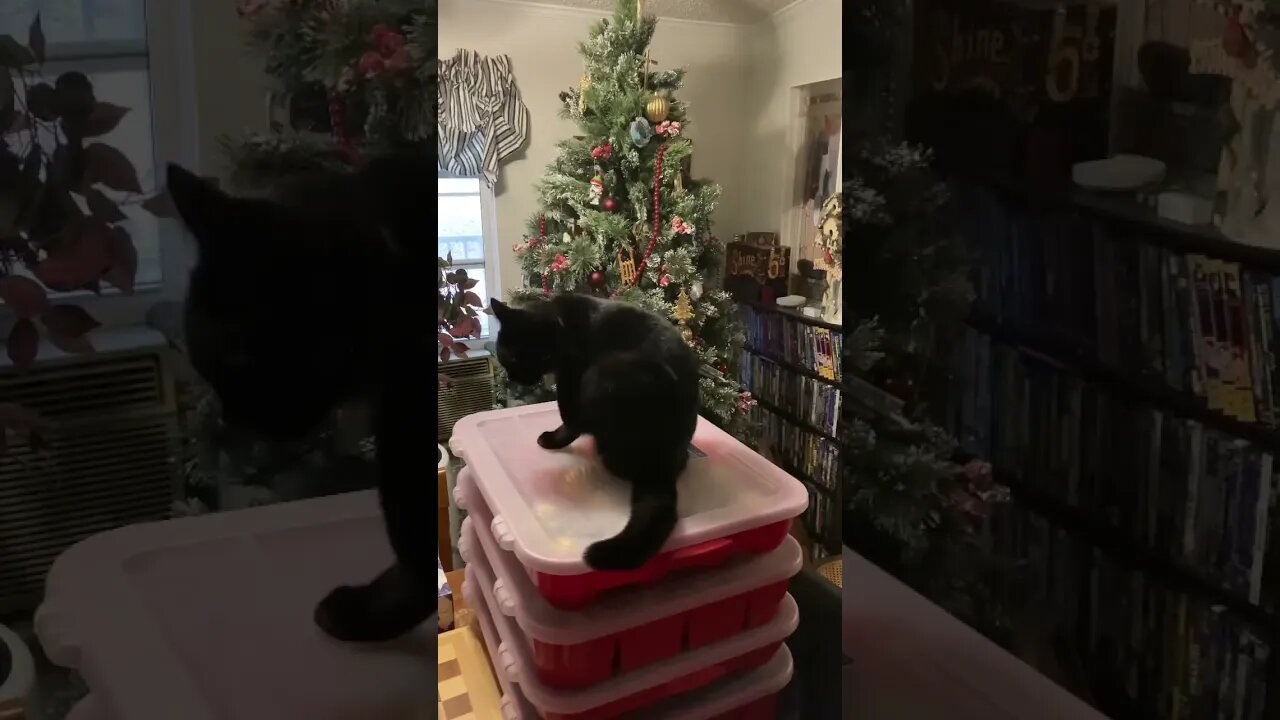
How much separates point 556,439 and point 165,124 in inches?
20.5

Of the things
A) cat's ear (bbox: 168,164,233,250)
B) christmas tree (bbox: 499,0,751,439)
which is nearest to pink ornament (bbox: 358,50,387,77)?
cat's ear (bbox: 168,164,233,250)

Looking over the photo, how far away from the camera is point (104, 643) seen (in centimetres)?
41

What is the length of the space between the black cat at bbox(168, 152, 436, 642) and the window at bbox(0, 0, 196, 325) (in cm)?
1

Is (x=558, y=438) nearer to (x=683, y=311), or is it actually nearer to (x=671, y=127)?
(x=683, y=311)

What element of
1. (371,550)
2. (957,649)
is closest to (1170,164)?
(957,649)

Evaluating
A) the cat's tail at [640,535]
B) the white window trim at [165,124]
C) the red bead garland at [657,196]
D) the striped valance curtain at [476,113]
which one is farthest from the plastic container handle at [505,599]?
the red bead garland at [657,196]

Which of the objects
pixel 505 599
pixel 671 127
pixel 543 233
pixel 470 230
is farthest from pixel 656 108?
pixel 505 599

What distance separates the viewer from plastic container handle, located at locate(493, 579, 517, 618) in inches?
27.2

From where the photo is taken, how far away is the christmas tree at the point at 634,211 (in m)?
1.02

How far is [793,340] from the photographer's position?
977 mm

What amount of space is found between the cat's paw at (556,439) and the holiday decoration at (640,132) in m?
0.55

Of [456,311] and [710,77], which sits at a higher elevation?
[710,77]

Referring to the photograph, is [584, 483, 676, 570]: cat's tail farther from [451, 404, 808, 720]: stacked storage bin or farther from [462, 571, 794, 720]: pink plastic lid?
[462, 571, 794, 720]: pink plastic lid

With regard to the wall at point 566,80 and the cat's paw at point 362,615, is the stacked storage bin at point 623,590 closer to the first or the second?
the cat's paw at point 362,615
